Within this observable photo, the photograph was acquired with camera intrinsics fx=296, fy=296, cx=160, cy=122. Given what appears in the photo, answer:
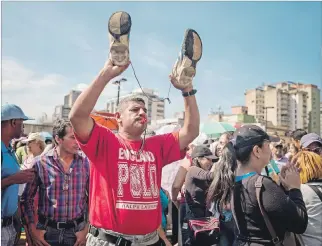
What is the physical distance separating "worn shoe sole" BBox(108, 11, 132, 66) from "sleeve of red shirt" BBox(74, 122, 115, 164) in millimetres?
597

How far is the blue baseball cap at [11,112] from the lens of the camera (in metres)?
3.04

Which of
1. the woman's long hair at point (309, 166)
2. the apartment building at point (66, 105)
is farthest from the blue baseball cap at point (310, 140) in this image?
the apartment building at point (66, 105)

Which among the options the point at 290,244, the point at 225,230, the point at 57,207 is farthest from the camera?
the point at 225,230

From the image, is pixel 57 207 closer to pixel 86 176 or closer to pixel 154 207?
pixel 86 176

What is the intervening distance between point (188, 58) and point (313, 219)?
72.4 inches

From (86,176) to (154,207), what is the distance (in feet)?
4.02

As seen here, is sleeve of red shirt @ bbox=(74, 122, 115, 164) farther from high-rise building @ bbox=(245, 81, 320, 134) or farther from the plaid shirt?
high-rise building @ bbox=(245, 81, 320, 134)

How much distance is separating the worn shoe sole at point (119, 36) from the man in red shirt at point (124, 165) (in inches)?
2.6

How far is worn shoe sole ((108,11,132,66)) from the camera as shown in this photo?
2.01 meters

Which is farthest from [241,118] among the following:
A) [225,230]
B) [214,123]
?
[225,230]

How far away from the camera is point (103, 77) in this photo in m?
2.11

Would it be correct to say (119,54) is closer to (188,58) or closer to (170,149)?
(188,58)

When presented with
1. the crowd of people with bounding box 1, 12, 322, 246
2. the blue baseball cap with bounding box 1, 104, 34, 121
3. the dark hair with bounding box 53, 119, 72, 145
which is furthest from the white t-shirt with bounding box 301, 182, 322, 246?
the blue baseball cap with bounding box 1, 104, 34, 121

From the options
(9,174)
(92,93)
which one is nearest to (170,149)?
(92,93)
